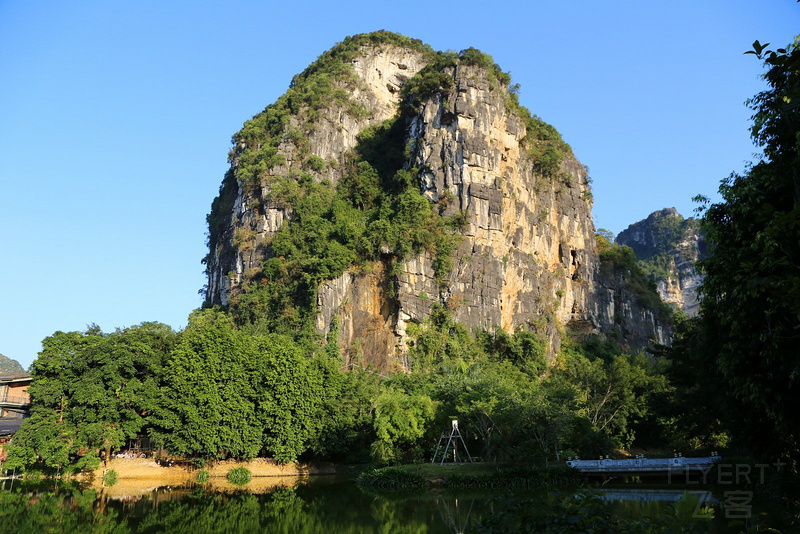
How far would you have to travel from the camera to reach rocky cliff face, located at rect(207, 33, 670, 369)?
1699 inches

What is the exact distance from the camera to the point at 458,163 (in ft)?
153

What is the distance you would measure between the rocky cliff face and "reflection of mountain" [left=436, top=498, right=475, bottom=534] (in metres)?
22.0

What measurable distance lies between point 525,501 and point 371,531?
1017 cm

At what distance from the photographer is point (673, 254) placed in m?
102

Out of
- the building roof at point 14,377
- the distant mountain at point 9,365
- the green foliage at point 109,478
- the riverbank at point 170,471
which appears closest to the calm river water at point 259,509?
the green foliage at point 109,478

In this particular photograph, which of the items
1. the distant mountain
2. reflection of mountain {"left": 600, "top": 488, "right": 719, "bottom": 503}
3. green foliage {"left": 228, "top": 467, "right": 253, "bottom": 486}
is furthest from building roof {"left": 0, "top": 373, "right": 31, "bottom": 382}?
the distant mountain

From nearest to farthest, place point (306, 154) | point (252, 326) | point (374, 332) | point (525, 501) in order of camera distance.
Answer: point (525, 501) → point (252, 326) → point (374, 332) → point (306, 154)

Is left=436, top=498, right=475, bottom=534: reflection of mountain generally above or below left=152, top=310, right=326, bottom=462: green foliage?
below

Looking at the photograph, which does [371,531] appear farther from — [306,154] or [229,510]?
[306,154]

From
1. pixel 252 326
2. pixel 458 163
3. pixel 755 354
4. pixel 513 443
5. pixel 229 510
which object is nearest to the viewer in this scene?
pixel 755 354

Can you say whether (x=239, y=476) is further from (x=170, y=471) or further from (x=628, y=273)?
(x=628, y=273)

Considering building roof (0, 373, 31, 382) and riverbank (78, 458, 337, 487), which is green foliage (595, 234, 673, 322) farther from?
building roof (0, 373, 31, 382)

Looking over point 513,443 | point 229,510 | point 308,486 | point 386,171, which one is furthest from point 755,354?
point 386,171

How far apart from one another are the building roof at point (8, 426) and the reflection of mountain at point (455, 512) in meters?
20.2
